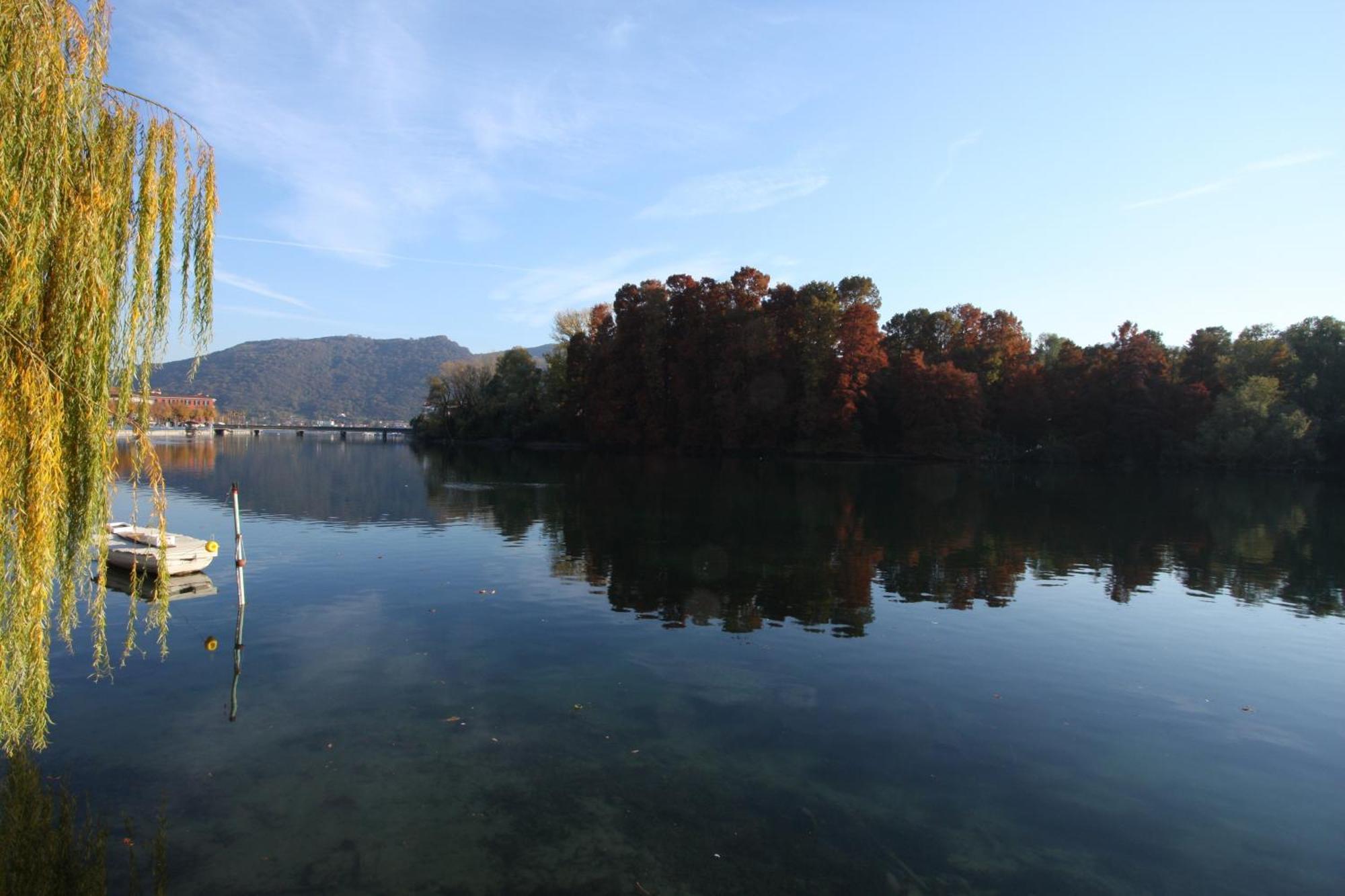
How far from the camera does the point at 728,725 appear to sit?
30.7 ft

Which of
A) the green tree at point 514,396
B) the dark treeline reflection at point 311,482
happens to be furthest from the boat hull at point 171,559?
the green tree at point 514,396

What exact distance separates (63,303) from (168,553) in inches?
517

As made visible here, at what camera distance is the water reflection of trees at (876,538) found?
17.0m

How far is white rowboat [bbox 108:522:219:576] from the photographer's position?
52.4 feet

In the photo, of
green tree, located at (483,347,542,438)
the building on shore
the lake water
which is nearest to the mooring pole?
the lake water

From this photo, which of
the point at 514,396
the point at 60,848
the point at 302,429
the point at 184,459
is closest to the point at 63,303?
the point at 60,848

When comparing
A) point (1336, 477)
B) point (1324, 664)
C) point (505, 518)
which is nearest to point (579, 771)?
point (1324, 664)

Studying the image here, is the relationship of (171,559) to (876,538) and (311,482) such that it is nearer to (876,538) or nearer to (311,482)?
(876,538)

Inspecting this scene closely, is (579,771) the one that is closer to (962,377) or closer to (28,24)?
(28,24)

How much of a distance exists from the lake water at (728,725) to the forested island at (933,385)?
157ft

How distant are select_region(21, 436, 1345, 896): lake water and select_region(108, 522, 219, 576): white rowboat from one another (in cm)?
74

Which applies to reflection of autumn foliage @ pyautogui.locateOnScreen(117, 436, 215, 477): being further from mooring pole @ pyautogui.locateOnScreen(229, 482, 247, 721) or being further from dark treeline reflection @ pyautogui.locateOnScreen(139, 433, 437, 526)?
mooring pole @ pyautogui.locateOnScreen(229, 482, 247, 721)

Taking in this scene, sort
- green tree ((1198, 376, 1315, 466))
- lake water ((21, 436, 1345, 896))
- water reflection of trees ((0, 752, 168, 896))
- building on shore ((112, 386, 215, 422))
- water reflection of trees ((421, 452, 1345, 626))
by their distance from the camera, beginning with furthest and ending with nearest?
building on shore ((112, 386, 215, 422))
green tree ((1198, 376, 1315, 466))
water reflection of trees ((421, 452, 1345, 626))
lake water ((21, 436, 1345, 896))
water reflection of trees ((0, 752, 168, 896))

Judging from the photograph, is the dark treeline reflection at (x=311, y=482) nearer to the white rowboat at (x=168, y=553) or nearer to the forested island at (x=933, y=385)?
the white rowboat at (x=168, y=553)
